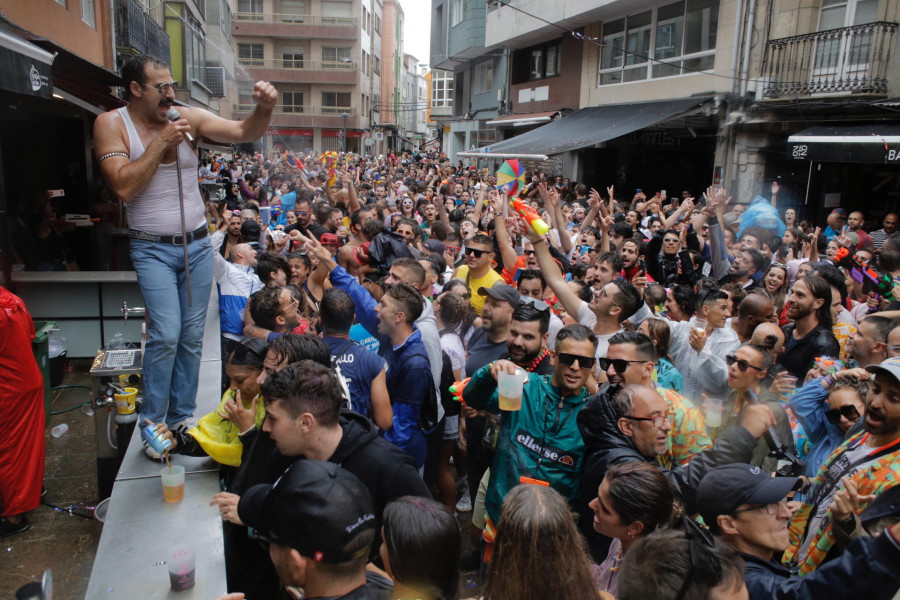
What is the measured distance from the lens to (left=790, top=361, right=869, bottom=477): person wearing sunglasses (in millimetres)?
3293

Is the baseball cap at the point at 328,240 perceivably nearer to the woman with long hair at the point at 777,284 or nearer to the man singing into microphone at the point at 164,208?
the man singing into microphone at the point at 164,208

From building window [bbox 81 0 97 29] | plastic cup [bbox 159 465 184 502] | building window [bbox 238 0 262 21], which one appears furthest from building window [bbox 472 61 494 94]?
building window [bbox 238 0 262 21]

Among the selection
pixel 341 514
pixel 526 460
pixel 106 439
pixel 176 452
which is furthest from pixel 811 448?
pixel 106 439

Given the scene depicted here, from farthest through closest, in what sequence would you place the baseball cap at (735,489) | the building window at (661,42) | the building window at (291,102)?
1. the building window at (291,102)
2. the building window at (661,42)
3. the baseball cap at (735,489)

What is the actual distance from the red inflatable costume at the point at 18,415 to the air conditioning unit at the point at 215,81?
27.0m

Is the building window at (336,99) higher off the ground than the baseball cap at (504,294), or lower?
higher

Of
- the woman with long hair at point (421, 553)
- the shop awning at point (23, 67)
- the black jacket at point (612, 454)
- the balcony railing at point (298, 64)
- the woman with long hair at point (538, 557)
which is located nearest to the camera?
the woman with long hair at point (538, 557)

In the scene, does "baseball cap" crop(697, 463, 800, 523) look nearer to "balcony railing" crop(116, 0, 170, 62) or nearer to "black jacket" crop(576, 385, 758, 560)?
"black jacket" crop(576, 385, 758, 560)

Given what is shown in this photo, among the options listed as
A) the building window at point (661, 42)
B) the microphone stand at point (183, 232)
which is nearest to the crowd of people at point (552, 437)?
the microphone stand at point (183, 232)

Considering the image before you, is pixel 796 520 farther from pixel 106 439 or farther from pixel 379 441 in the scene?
pixel 106 439

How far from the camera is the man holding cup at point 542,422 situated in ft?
10.7

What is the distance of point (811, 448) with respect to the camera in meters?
3.55

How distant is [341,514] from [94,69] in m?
7.19

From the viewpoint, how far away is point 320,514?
2.06 meters
